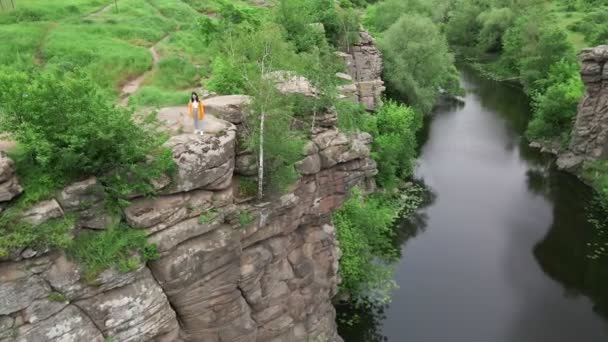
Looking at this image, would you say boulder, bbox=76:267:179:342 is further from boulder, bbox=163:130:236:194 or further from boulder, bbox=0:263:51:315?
boulder, bbox=163:130:236:194

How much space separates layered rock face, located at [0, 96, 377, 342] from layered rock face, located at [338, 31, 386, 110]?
19.5m

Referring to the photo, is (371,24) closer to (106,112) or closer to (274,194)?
(274,194)

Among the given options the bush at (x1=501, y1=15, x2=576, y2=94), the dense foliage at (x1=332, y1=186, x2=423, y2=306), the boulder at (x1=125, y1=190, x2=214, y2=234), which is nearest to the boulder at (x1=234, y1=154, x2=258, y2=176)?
the boulder at (x1=125, y1=190, x2=214, y2=234)

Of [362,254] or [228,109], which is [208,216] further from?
[362,254]

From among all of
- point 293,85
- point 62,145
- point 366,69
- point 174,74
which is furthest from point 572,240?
point 62,145

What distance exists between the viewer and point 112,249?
16.8 metres

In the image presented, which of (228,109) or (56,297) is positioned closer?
(56,297)

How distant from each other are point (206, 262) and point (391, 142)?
86.7 ft

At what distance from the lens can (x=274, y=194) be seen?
70.5 ft

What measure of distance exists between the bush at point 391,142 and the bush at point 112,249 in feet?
84.7

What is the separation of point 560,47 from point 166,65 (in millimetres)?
55533

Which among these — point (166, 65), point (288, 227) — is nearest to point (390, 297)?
point (288, 227)

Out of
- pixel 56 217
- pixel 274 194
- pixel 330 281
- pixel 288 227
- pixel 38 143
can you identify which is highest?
pixel 38 143

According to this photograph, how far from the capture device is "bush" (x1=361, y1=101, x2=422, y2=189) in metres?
41.9
